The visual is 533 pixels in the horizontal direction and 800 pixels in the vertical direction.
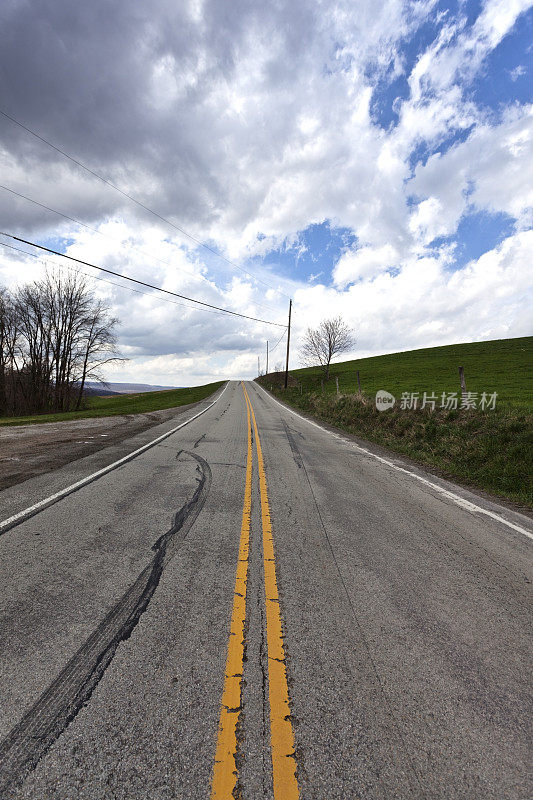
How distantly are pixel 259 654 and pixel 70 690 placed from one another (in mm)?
1190

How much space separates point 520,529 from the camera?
5070 millimetres

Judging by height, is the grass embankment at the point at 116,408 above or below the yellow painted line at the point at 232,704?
above

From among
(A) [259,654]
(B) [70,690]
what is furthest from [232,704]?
(B) [70,690]

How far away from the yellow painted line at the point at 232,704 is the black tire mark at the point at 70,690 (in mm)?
775

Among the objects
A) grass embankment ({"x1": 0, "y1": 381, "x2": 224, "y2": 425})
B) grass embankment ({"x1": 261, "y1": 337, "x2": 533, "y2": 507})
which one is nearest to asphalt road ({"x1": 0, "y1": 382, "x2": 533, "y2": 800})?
grass embankment ({"x1": 261, "y1": 337, "x2": 533, "y2": 507})

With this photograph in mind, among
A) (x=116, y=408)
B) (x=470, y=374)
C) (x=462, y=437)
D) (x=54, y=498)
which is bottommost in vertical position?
(x=54, y=498)

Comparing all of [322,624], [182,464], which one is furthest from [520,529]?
[182,464]

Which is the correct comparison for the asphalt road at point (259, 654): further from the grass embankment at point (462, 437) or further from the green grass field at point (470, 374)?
the green grass field at point (470, 374)

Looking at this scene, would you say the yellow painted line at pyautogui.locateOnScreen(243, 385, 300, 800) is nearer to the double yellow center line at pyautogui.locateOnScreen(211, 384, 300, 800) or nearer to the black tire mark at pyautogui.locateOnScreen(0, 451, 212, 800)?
the double yellow center line at pyautogui.locateOnScreen(211, 384, 300, 800)

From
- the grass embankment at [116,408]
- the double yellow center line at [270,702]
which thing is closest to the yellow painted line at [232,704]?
the double yellow center line at [270,702]

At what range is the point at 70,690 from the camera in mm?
2109

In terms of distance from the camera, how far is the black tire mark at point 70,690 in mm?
1711

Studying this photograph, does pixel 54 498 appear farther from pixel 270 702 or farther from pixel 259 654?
pixel 270 702

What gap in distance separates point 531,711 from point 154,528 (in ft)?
12.4
